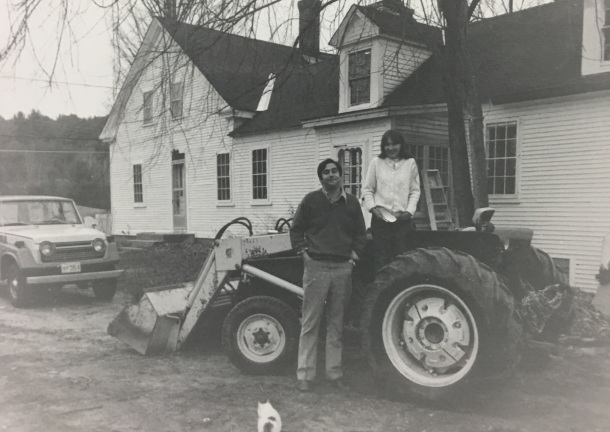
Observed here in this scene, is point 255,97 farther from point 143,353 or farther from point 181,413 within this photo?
point 181,413

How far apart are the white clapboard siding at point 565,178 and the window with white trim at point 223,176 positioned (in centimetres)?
1023

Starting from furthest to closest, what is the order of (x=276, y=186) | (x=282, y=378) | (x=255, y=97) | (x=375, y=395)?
(x=255, y=97)
(x=276, y=186)
(x=282, y=378)
(x=375, y=395)

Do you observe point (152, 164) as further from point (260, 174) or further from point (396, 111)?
point (396, 111)

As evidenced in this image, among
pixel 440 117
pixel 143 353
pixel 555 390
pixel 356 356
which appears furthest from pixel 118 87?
pixel 440 117

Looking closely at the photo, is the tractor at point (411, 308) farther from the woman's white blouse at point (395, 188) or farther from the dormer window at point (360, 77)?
the dormer window at point (360, 77)

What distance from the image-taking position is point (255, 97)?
63.9 feet

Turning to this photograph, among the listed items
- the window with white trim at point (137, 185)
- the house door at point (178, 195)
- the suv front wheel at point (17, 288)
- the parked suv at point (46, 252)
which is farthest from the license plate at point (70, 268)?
the window with white trim at point (137, 185)

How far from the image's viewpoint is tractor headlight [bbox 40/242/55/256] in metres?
9.17

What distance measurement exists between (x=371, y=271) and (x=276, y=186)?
43.6 feet

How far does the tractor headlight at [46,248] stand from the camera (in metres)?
9.17

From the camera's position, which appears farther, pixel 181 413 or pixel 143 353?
pixel 143 353

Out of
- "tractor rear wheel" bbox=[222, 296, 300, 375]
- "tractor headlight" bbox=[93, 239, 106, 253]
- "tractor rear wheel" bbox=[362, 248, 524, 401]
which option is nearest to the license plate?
"tractor headlight" bbox=[93, 239, 106, 253]

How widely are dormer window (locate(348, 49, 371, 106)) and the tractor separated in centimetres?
965

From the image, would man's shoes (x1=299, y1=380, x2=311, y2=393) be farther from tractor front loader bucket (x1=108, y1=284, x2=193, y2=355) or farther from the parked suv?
the parked suv
